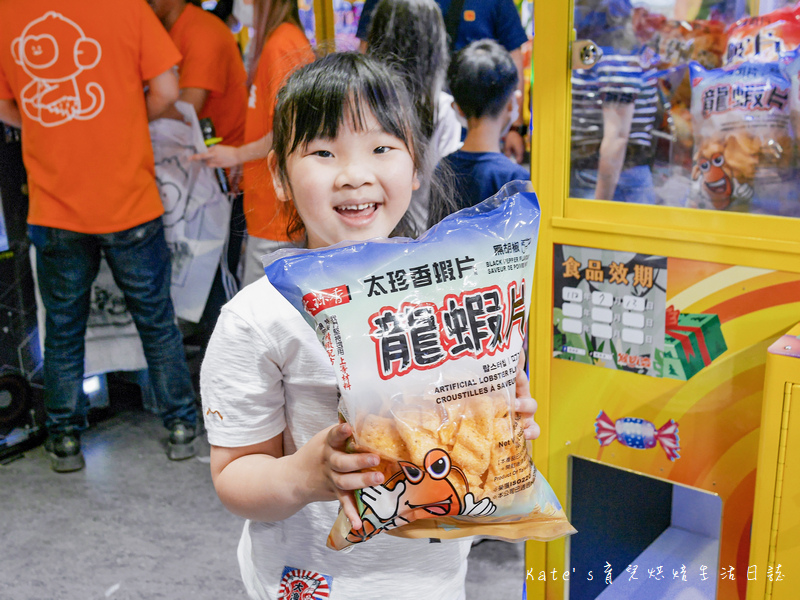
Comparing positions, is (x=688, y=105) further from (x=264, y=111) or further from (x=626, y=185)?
(x=264, y=111)

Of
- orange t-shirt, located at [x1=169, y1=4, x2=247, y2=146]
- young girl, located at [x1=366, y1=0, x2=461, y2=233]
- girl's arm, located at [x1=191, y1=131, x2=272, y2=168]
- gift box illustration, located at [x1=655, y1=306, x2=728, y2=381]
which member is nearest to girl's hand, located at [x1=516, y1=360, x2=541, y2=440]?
gift box illustration, located at [x1=655, y1=306, x2=728, y2=381]

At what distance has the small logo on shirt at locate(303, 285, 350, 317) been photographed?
760 mm

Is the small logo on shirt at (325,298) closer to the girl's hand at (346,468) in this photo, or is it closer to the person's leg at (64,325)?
the girl's hand at (346,468)

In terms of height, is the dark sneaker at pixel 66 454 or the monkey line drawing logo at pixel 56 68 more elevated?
the monkey line drawing logo at pixel 56 68

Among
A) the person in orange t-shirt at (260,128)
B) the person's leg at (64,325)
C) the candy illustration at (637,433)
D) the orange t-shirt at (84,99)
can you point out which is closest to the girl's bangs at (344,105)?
the candy illustration at (637,433)

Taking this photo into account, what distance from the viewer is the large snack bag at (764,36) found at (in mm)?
1229

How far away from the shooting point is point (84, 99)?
8.06 feet

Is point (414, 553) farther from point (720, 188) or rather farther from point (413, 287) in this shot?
point (720, 188)

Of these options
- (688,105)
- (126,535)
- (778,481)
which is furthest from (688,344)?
(126,535)

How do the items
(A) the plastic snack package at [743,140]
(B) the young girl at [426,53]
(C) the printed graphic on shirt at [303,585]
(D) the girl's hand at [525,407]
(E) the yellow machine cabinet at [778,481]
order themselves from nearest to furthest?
(D) the girl's hand at [525,407] < (C) the printed graphic on shirt at [303,585] < (E) the yellow machine cabinet at [778,481] < (A) the plastic snack package at [743,140] < (B) the young girl at [426,53]

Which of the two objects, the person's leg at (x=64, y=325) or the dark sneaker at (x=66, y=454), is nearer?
the person's leg at (x=64, y=325)

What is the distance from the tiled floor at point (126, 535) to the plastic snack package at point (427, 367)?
1.35 meters

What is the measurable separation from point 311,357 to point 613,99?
87 centimetres

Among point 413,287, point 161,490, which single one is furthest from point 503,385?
point 161,490
